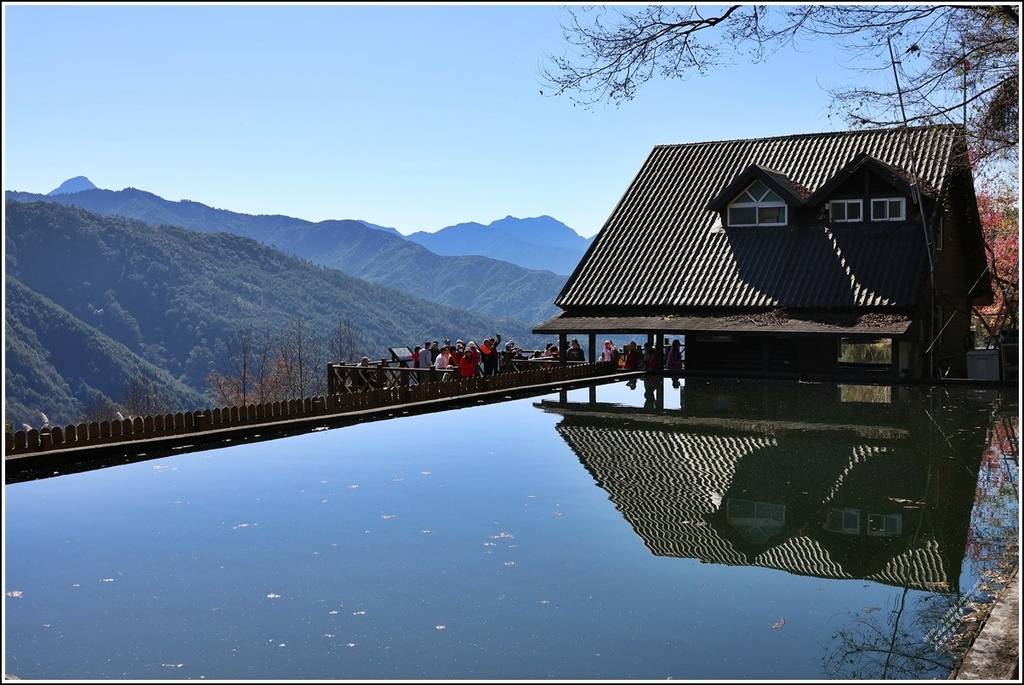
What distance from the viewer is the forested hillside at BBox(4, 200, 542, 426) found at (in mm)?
123125

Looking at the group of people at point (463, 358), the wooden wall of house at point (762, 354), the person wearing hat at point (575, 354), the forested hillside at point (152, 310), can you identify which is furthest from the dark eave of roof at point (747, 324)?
the forested hillside at point (152, 310)

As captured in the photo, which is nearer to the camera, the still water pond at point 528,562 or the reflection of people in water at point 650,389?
the still water pond at point 528,562

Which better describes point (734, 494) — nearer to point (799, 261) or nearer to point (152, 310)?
point (799, 261)

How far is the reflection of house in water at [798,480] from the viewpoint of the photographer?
10641 mm

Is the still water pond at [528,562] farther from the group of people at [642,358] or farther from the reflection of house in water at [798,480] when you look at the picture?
the group of people at [642,358]

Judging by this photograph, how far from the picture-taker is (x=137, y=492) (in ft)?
45.6

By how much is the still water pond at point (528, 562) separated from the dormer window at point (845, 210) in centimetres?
1444

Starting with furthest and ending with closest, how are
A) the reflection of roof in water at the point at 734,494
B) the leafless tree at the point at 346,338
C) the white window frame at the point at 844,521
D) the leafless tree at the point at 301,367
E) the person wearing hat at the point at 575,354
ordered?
the leafless tree at the point at 346,338 < the leafless tree at the point at 301,367 < the person wearing hat at the point at 575,354 < the white window frame at the point at 844,521 < the reflection of roof in water at the point at 734,494

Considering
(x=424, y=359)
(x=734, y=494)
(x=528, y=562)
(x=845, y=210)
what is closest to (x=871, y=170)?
(x=845, y=210)

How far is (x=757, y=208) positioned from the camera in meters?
33.4

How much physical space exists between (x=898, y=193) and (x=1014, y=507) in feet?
64.5

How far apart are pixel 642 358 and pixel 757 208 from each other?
243 inches

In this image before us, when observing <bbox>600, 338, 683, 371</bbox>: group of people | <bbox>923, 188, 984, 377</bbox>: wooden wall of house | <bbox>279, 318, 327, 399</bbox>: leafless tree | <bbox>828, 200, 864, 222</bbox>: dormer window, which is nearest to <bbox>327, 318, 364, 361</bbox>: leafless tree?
<bbox>279, 318, 327, 399</bbox>: leafless tree

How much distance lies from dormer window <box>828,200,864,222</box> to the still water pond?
47.4 ft
